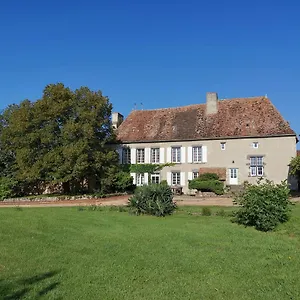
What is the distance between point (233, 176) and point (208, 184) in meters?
2.91

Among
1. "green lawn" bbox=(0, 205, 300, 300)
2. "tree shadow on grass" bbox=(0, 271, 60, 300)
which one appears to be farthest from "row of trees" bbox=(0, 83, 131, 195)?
"tree shadow on grass" bbox=(0, 271, 60, 300)

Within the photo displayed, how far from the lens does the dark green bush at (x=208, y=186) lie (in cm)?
2820

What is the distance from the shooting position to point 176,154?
32.1 m

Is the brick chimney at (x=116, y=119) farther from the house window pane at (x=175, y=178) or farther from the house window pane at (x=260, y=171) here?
the house window pane at (x=260, y=171)

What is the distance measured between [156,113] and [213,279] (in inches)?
1187

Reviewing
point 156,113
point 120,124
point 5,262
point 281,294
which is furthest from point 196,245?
point 120,124

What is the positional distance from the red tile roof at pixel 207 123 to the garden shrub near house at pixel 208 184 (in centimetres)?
354

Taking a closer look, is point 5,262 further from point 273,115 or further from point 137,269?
point 273,115

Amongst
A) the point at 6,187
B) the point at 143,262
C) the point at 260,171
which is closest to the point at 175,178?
the point at 260,171

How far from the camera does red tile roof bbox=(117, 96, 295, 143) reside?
30.0m

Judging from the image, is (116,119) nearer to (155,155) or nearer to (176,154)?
(155,155)

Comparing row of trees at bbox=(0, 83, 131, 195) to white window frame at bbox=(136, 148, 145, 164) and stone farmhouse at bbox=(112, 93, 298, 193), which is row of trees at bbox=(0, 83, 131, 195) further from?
stone farmhouse at bbox=(112, 93, 298, 193)

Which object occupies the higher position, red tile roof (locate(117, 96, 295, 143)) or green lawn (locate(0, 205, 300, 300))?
red tile roof (locate(117, 96, 295, 143))

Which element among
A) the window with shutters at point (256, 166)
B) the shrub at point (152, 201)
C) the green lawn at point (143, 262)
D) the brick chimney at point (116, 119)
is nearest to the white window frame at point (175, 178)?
the window with shutters at point (256, 166)
